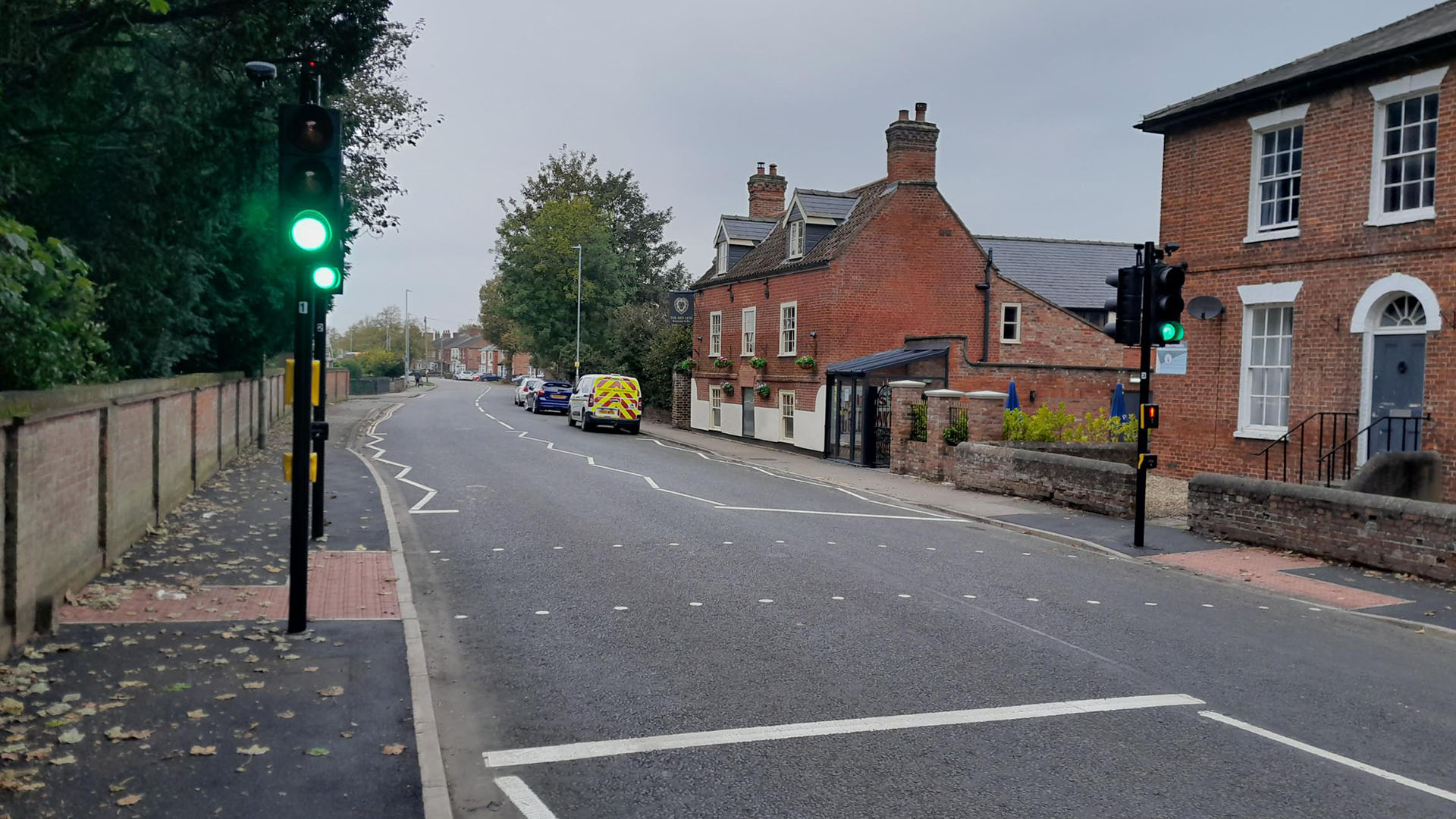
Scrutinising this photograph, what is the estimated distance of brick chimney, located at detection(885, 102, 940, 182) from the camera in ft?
101

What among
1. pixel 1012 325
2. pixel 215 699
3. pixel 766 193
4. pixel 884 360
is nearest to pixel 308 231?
pixel 215 699

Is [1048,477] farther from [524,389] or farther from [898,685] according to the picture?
[524,389]

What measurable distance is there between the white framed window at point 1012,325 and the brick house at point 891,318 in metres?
0.04

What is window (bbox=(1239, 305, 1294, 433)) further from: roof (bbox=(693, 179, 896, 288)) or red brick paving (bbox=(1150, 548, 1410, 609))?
roof (bbox=(693, 179, 896, 288))

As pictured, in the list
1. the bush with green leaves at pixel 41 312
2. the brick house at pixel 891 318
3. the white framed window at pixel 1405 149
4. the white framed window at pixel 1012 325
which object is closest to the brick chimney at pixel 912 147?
the brick house at pixel 891 318

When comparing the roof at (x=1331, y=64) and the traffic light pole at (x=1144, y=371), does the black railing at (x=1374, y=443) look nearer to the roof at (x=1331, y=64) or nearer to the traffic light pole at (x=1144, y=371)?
the traffic light pole at (x=1144, y=371)

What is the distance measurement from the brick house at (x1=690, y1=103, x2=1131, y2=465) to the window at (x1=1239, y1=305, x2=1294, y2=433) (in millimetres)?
8642

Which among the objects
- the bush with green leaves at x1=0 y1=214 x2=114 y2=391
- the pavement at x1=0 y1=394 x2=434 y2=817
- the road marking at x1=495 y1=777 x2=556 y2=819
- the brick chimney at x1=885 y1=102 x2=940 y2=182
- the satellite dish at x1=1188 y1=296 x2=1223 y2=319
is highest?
the brick chimney at x1=885 y1=102 x2=940 y2=182

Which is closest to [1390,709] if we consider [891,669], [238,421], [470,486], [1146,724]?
[1146,724]

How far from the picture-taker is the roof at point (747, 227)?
3947cm

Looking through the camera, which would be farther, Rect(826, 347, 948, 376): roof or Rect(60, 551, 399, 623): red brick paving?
Rect(826, 347, 948, 376): roof

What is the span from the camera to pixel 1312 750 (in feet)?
19.7

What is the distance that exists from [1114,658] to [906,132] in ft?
81.9

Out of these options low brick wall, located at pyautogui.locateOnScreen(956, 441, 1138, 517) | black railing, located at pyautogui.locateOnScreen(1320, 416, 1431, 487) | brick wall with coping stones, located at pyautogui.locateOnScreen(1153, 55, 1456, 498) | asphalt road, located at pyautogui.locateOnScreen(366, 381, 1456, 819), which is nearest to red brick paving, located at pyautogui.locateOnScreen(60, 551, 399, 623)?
asphalt road, located at pyautogui.locateOnScreen(366, 381, 1456, 819)
